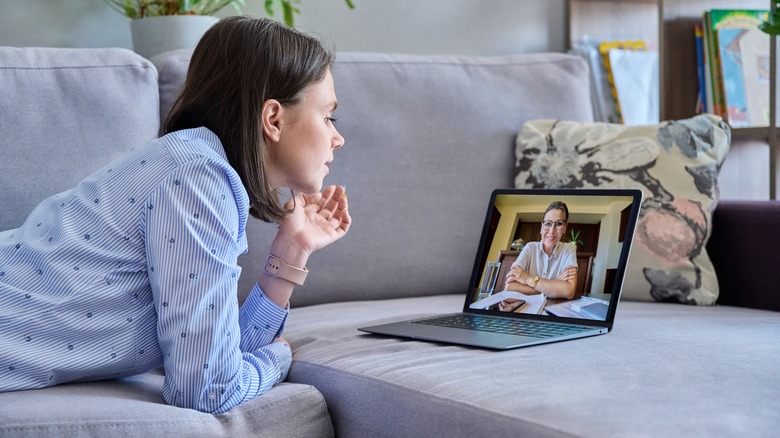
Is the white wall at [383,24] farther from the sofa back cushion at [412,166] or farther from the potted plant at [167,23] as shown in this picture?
the sofa back cushion at [412,166]

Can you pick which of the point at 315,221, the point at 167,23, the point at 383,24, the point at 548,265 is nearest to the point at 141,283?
the point at 315,221

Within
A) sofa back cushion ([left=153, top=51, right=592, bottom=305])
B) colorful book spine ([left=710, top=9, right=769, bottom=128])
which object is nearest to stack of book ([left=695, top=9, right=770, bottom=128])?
colorful book spine ([left=710, top=9, right=769, bottom=128])

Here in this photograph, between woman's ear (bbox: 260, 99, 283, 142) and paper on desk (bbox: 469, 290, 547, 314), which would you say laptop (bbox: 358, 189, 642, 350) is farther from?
woman's ear (bbox: 260, 99, 283, 142)

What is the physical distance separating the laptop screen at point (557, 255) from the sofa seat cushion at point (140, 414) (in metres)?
0.40

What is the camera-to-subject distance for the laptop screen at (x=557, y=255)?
1.30m

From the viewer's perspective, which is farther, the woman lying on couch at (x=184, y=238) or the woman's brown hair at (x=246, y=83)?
the woman's brown hair at (x=246, y=83)

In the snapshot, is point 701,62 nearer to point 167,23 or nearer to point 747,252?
point 747,252

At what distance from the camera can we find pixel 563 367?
1011 millimetres

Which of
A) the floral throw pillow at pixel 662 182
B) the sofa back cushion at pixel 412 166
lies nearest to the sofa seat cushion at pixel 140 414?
the sofa back cushion at pixel 412 166

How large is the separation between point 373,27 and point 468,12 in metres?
0.31

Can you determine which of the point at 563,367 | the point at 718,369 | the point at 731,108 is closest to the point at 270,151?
the point at 563,367

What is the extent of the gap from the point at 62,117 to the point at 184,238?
0.61 metres

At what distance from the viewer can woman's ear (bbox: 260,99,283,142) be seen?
3.77 feet

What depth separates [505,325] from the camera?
129cm
